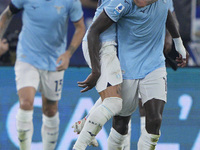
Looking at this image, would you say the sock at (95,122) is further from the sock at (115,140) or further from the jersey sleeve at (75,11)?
the jersey sleeve at (75,11)

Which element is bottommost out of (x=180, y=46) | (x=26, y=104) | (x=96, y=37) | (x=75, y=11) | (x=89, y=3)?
(x=89, y=3)

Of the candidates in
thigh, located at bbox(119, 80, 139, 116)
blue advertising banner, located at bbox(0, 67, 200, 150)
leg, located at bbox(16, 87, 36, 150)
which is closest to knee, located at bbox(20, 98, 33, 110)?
leg, located at bbox(16, 87, 36, 150)

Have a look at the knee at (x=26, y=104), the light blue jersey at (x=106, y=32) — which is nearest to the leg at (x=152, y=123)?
the light blue jersey at (x=106, y=32)

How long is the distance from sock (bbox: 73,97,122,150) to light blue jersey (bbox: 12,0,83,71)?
1.90 metres

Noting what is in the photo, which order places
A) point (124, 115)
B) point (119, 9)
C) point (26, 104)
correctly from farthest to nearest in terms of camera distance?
point (26, 104) < point (124, 115) < point (119, 9)

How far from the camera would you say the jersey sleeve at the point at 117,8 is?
15.8 ft

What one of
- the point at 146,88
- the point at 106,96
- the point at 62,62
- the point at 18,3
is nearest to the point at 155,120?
the point at 146,88

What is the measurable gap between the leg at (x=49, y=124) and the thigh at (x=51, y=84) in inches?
2.8

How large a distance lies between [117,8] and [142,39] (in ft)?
1.43

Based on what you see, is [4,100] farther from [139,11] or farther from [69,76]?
[139,11]

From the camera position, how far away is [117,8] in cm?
480

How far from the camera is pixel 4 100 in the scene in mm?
7008

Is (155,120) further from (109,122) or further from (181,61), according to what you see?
(109,122)


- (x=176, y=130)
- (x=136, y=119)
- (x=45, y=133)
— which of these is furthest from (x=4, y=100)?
(x=176, y=130)
